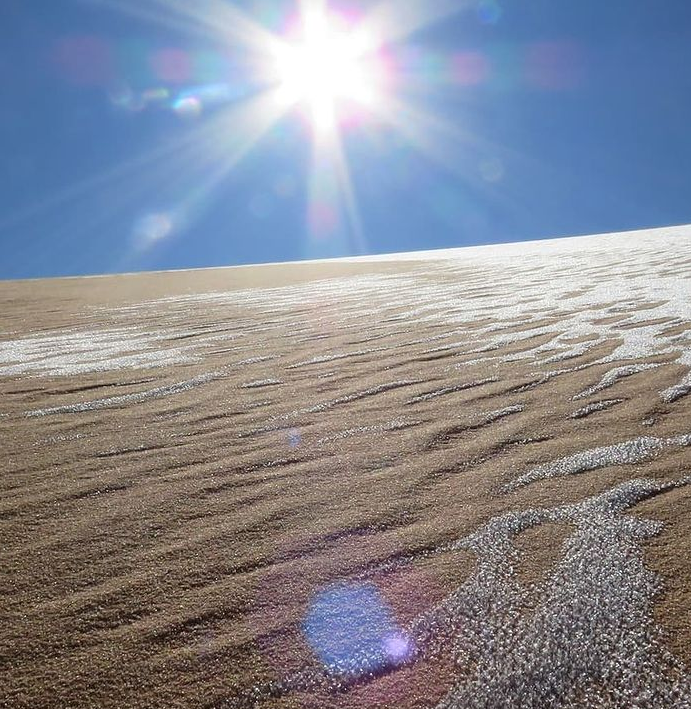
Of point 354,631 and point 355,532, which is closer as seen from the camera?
point 354,631

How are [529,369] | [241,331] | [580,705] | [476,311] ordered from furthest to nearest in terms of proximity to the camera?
[476,311] → [241,331] → [529,369] → [580,705]

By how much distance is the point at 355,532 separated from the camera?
5.50 ft

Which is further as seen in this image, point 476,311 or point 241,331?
point 476,311

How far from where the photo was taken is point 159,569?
1.52 m

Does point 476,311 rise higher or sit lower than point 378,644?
higher

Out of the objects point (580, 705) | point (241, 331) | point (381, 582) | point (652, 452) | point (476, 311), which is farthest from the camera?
point (476, 311)

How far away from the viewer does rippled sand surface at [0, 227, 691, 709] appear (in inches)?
45.0

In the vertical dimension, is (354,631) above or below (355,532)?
below

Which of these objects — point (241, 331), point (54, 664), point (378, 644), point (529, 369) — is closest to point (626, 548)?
point (378, 644)

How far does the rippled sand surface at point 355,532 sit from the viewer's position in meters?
1.14

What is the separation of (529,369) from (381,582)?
235 centimetres

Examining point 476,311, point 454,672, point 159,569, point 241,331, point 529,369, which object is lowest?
point 454,672

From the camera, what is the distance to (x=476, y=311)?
6.01 meters

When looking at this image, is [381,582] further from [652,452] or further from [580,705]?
[652,452]
